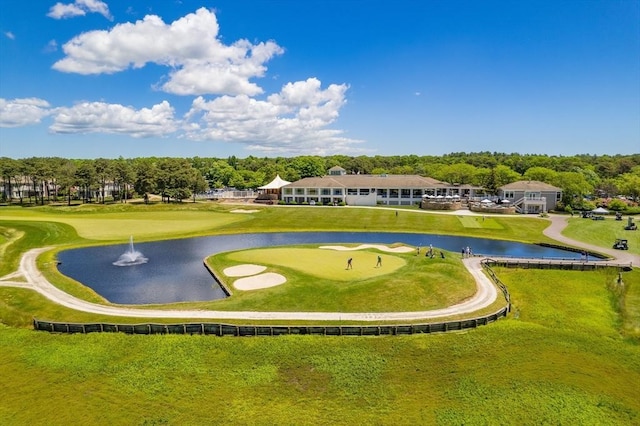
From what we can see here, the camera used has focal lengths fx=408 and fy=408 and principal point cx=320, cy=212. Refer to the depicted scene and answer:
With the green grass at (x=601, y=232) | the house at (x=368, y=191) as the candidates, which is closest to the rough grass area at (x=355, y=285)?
the green grass at (x=601, y=232)

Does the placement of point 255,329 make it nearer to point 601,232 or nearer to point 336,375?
point 336,375

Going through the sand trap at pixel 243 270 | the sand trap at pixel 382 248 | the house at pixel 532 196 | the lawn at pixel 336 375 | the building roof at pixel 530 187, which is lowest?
the lawn at pixel 336 375

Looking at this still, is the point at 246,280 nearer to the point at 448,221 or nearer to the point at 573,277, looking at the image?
the point at 573,277

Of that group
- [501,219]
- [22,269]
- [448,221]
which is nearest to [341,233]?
[448,221]

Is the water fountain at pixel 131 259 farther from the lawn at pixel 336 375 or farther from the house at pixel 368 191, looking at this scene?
the house at pixel 368 191

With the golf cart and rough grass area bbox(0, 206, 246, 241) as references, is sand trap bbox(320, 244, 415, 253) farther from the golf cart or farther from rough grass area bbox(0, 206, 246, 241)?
the golf cart

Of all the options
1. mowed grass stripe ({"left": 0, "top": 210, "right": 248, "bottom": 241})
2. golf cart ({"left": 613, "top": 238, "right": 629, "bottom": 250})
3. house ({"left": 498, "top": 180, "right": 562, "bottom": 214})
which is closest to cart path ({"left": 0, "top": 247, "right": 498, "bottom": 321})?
golf cart ({"left": 613, "top": 238, "right": 629, "bottom": 250})

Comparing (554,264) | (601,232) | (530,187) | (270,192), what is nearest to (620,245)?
(601,232)
